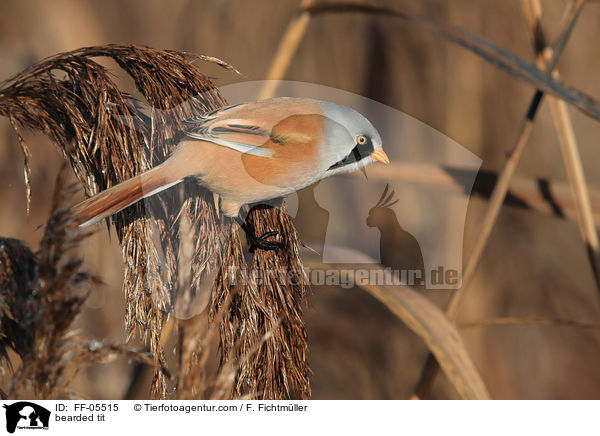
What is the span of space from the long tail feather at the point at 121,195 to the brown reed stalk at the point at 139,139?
41 millimetres

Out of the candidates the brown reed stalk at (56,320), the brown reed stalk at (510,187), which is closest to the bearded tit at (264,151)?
the brown reed stalk at (56,320)

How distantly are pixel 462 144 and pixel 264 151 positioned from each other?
72 centimetres

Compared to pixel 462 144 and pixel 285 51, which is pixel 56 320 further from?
pixel 462 144

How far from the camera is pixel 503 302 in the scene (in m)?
1.33

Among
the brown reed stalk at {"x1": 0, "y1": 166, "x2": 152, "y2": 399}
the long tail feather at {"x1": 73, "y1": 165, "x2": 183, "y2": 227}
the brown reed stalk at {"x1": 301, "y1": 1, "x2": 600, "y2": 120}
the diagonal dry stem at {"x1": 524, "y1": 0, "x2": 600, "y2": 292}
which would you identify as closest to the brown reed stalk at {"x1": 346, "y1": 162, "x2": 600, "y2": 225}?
the diagonal dry stem at {"x1": 524, "y1": 0, "x2": 600, "y2": 292}

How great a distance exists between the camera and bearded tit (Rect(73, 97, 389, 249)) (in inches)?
23.0

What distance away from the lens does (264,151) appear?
0.61m

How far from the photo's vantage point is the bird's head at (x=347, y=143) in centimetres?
59
